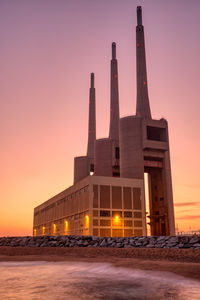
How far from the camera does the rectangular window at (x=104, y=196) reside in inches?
2327

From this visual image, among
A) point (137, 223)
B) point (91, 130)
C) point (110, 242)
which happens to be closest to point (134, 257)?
point (110, 242)

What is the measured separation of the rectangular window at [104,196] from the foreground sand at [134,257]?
34.0 metres

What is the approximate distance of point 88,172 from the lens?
340ft

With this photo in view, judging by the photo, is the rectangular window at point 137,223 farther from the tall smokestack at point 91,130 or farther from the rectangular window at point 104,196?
the tall smokestack at point 91,130

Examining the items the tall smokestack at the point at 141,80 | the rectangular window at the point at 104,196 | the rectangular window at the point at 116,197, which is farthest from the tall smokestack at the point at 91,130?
the rectangular window at the point at 104,196

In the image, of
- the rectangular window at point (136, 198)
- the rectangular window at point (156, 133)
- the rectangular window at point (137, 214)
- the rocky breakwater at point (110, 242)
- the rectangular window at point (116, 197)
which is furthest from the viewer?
the rectangular window at point (156, 133)

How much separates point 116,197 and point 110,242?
3851cm

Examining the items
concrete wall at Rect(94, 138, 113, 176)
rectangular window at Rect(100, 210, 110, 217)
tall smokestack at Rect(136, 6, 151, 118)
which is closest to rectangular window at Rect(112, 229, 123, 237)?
rectangular window at Rect(100, 210, 110, 217)

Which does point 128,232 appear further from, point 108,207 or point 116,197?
point 116,197

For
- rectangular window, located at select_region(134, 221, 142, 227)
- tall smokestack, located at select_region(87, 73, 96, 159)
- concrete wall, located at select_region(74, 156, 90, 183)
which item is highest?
tall smokestack, located at select_region(87, 73, 96, 159)

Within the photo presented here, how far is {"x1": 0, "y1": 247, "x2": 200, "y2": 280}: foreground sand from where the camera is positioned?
12516 mm

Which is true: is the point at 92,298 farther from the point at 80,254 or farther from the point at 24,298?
the point at 80,254

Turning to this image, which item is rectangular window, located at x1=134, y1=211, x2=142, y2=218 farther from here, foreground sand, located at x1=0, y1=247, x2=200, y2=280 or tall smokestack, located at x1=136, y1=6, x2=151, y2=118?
foreground sand, located at x1=0, y1=247, x2=200, y2=280

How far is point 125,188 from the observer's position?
2445 inches
